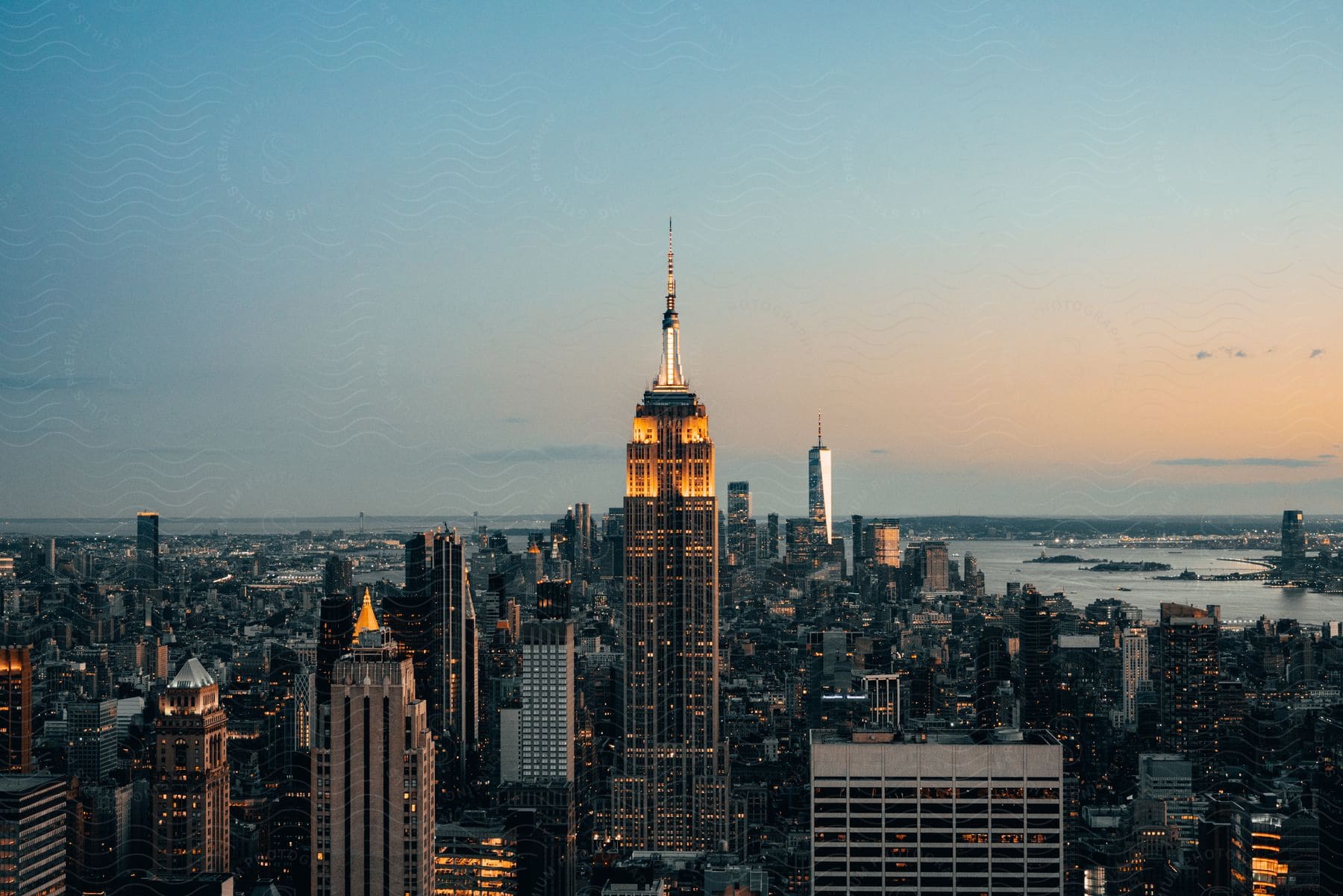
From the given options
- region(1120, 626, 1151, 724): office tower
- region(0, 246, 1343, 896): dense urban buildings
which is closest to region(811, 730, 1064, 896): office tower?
region(0, 246, 1343, 896): dense urban buildings

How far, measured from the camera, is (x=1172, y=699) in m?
11.1

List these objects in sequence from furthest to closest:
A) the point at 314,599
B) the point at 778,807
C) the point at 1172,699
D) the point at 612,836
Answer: the point at 612,836 → the point at 778,807 → the point at 1172,699 → the point at 314,599

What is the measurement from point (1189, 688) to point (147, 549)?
826 cm

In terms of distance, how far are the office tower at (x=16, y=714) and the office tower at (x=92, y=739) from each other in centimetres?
25

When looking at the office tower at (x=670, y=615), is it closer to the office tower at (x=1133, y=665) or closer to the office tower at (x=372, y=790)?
the office tower at (x=1133, y=665)

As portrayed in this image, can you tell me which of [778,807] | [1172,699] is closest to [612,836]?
[778,807]

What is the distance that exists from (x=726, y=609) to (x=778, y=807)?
3.65 metres

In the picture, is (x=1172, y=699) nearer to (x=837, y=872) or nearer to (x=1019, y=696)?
(x=1019, y=696)

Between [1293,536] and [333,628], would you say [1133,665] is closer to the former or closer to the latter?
[1293,536]

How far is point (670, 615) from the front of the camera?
16922 mm

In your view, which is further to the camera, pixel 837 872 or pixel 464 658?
pixel 464 658

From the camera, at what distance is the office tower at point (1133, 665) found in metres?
10.7

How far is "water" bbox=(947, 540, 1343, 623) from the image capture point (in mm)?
7188

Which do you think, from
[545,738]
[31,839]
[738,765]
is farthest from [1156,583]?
[545,738]
